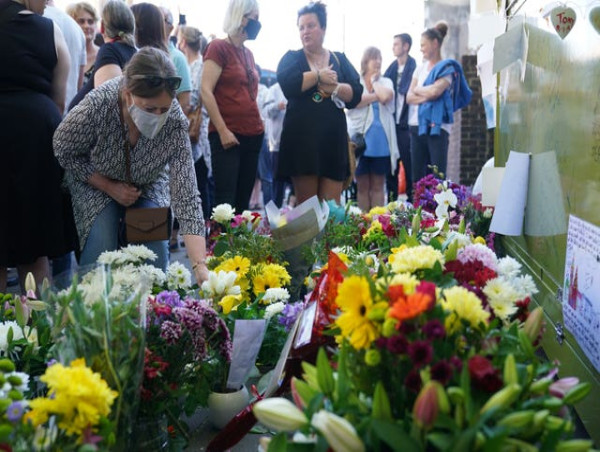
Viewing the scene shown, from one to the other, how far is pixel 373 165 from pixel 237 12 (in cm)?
259

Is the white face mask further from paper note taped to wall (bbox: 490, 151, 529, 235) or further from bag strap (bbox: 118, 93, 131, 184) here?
paper note taped to wall (bbox: 490, 151, 529, 235)

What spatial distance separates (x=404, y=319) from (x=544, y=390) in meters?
0.28

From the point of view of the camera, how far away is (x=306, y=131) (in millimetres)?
4617

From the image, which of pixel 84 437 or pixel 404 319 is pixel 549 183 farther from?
pixel 84 437

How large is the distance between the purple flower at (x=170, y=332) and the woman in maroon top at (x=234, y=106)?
3037mm

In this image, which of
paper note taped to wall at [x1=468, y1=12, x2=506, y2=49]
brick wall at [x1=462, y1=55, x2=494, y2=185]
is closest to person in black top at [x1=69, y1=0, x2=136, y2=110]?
paper note taped to wall at [x1=468, y1=12, x2=506, y2=49]

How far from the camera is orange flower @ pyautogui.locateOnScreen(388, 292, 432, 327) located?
1141 millimetres

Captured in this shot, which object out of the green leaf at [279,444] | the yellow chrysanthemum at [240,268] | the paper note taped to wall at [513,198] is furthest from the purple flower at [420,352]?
the paper note taped to wall at [513,198]

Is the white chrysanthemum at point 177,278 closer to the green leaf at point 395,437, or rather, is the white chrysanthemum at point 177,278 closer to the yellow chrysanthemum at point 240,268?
the yellow chrysanthemum at point 240,268

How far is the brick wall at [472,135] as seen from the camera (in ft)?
29.1

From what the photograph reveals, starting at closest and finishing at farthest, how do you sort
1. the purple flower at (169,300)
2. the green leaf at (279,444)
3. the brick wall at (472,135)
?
the green leaf at (279,444), the purple flower at (169,300), the brick wall at (472,135)

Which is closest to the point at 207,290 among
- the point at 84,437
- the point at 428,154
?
the point at 84,437

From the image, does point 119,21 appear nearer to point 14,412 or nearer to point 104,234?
point 104,234

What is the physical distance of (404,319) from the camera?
1.15 metres
